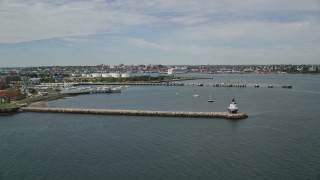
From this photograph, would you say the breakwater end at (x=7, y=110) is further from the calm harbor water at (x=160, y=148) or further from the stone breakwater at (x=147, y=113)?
the calm harbor water at (x=160, y=148)

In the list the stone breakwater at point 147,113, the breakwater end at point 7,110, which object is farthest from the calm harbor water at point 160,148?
the breakwater end at point 7,110

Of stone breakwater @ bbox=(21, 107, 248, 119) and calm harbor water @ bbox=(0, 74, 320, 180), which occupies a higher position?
stone breakwater @ bbox=(21, 107, 248, 119)

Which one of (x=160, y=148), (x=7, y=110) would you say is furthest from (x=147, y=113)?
(x=7, y=110)

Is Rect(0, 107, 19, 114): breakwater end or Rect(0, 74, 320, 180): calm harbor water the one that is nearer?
Rect(0, 74, 320, 180): calm harbor water

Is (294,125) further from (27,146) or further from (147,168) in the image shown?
(27,146)

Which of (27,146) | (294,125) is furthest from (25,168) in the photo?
(294,125)

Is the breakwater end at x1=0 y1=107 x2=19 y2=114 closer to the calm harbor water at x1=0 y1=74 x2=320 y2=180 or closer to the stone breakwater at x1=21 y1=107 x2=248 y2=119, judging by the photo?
the stone breakwater at x1=21 y1=107 x2=248 y2=119

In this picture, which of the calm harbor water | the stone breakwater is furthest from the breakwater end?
the calm harbor water

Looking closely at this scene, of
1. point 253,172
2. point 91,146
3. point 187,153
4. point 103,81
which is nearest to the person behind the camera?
point 253,172
